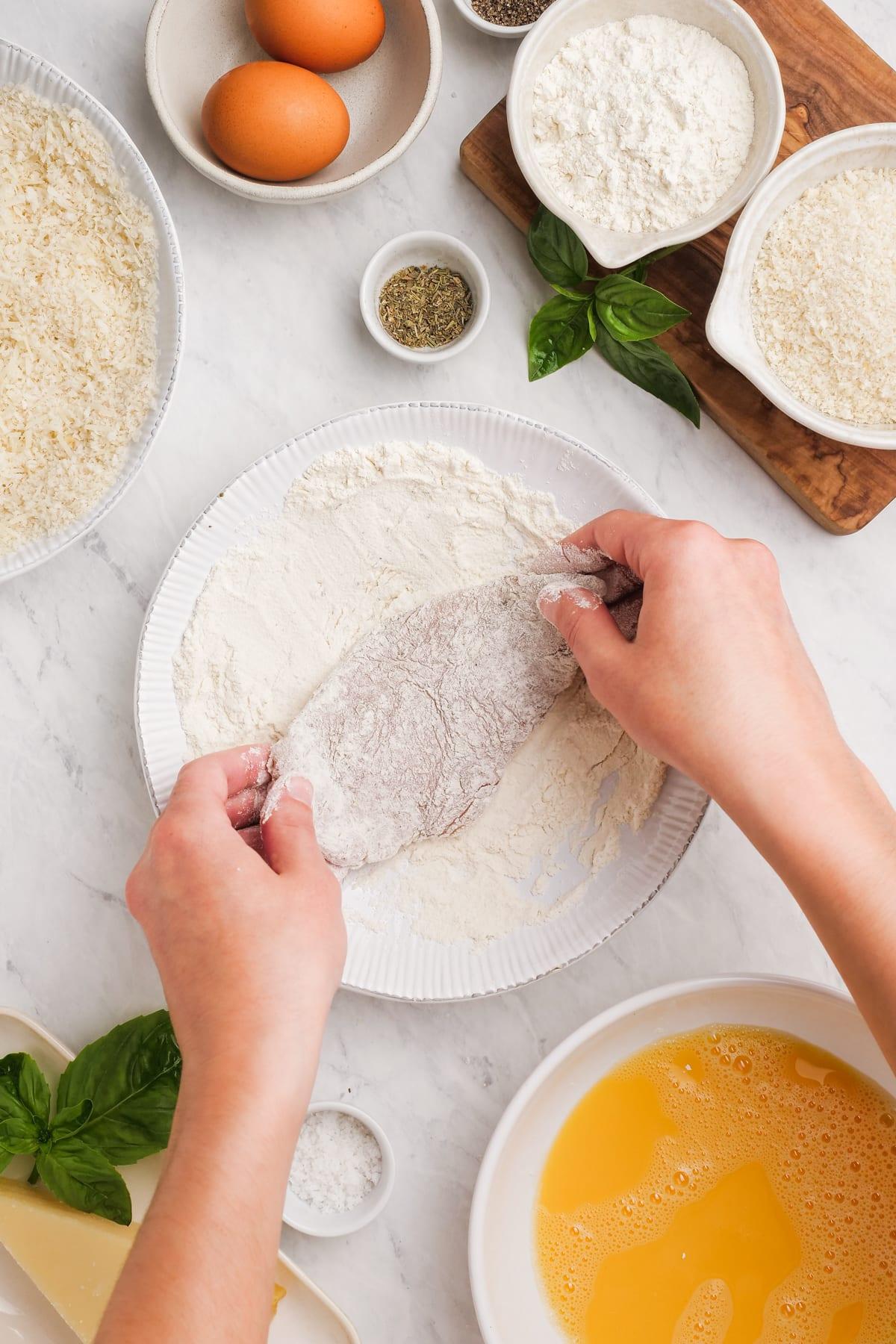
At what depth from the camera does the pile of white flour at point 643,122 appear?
4.24ft

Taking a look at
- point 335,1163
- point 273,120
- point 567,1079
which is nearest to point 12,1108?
point 335,1163

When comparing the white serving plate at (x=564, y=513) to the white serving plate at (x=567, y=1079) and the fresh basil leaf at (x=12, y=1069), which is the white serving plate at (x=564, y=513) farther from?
the fresh basil leaf at (x=12, y=1069)

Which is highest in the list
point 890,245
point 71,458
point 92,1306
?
point 890,245

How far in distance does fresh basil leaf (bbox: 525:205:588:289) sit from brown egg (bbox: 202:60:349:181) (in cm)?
29

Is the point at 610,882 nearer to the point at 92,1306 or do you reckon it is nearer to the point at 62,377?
the point at 92,1306

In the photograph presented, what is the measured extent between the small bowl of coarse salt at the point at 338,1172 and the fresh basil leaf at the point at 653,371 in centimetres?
108

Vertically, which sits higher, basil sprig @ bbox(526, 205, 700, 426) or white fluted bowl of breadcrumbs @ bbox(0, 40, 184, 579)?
basil sprig @ bbox(526, 205, 700, 426)

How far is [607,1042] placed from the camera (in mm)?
1323

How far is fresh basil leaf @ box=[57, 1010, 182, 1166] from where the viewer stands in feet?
4.11

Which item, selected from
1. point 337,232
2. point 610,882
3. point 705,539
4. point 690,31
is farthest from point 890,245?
point 610,882

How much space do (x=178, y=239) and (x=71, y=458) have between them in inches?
14.7

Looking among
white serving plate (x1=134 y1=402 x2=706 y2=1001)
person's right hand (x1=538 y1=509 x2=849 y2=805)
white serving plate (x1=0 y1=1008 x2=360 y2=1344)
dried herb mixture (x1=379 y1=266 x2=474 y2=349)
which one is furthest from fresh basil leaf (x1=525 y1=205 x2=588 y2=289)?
white serving plate (x1=0 y1=1008 x2=360 y2=1344)

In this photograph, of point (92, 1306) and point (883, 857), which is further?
point (92, 1306)

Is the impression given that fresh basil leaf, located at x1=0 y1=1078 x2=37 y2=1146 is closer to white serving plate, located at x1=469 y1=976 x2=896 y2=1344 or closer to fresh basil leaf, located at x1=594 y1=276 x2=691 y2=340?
white serving plate, located at x1=469 y1=976 x2=896 y2=1344
